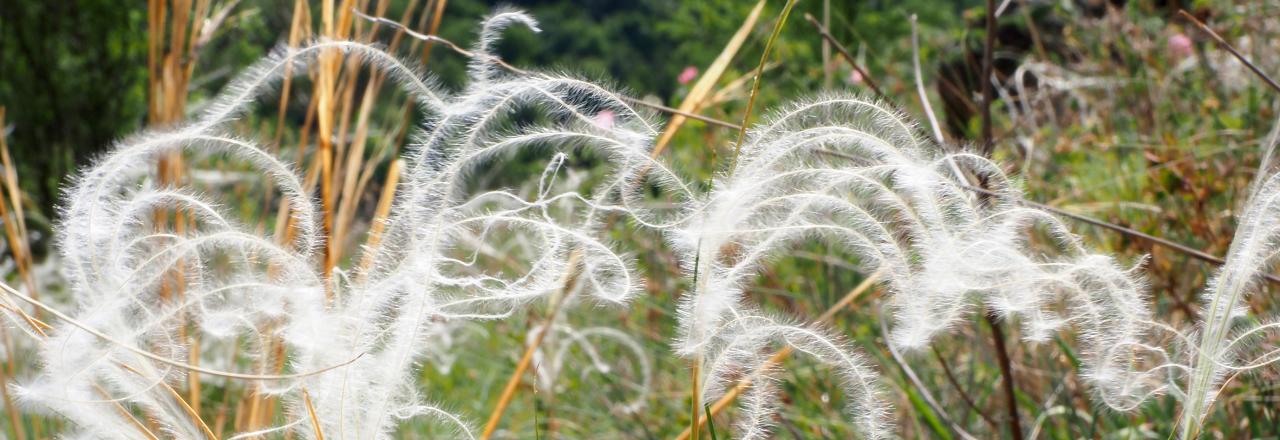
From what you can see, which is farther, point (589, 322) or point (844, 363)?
point (589, 322)

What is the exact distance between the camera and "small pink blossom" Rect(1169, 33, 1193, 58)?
335cm

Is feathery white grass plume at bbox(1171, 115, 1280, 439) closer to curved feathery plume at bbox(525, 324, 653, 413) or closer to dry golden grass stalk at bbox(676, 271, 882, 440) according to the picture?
dry golden grass stalk at bbox(676, 271, 882, 440)

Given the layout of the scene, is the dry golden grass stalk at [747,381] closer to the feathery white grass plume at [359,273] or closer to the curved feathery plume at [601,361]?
the feathery white grass plume at [359,273]

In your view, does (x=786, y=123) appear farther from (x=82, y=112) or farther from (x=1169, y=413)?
(x=82, y=112)

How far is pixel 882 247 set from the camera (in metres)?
0.83

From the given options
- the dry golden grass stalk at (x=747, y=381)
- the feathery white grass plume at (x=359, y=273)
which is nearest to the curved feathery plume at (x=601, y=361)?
the dry golden grass stalk at (x=747, y=381)

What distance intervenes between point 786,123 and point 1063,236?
236mm

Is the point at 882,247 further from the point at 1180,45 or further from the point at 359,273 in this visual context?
the point at 1180,45

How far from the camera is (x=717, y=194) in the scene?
790mm

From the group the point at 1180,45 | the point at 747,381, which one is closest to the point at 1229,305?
the point at 747,381

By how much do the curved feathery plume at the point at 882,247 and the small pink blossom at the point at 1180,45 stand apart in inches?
110

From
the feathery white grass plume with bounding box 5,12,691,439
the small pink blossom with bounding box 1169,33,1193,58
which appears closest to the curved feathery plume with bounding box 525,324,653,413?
the feathery white grass plume with bounding box 5,12,691,439

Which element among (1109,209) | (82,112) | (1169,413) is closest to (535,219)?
(1169,413)

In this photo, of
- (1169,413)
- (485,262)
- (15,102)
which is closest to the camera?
(1169,413)
